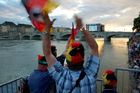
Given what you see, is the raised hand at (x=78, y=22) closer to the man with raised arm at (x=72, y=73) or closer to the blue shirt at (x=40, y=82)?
the man with raised arm at (x=72, y=73)

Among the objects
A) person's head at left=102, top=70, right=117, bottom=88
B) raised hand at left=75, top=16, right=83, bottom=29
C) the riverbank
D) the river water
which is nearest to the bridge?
the river water

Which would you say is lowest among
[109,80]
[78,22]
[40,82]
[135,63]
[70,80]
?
[135,63]

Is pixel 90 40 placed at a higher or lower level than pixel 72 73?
higher

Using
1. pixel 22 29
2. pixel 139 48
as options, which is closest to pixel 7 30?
pixel 22 29

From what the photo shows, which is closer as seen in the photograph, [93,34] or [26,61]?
[26,61]

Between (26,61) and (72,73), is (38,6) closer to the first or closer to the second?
(72,73)

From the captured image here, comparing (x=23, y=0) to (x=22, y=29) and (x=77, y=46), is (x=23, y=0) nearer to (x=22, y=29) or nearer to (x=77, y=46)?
(x=77, y=46)

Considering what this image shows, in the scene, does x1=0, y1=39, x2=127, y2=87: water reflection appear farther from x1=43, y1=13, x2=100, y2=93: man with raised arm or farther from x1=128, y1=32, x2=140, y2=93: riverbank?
x1=43, y1=13, x2=100, y2=93: man with raised arm

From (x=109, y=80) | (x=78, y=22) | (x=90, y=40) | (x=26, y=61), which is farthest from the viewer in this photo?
(x=26, y=61)

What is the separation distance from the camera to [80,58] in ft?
4.50

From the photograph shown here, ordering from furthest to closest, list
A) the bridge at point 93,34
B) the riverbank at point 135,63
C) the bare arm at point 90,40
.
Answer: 1. the bridge at point 93,34
2. the riverbank at point 135,63
3. the bare arm at point 90,40

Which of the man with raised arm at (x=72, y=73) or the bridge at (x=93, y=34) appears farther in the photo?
the bridge at (x=93, y=34)

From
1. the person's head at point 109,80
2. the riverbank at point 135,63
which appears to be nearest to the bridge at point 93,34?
the riverbank at point 135,63

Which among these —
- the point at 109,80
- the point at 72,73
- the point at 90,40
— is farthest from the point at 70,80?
the point at 109,80
